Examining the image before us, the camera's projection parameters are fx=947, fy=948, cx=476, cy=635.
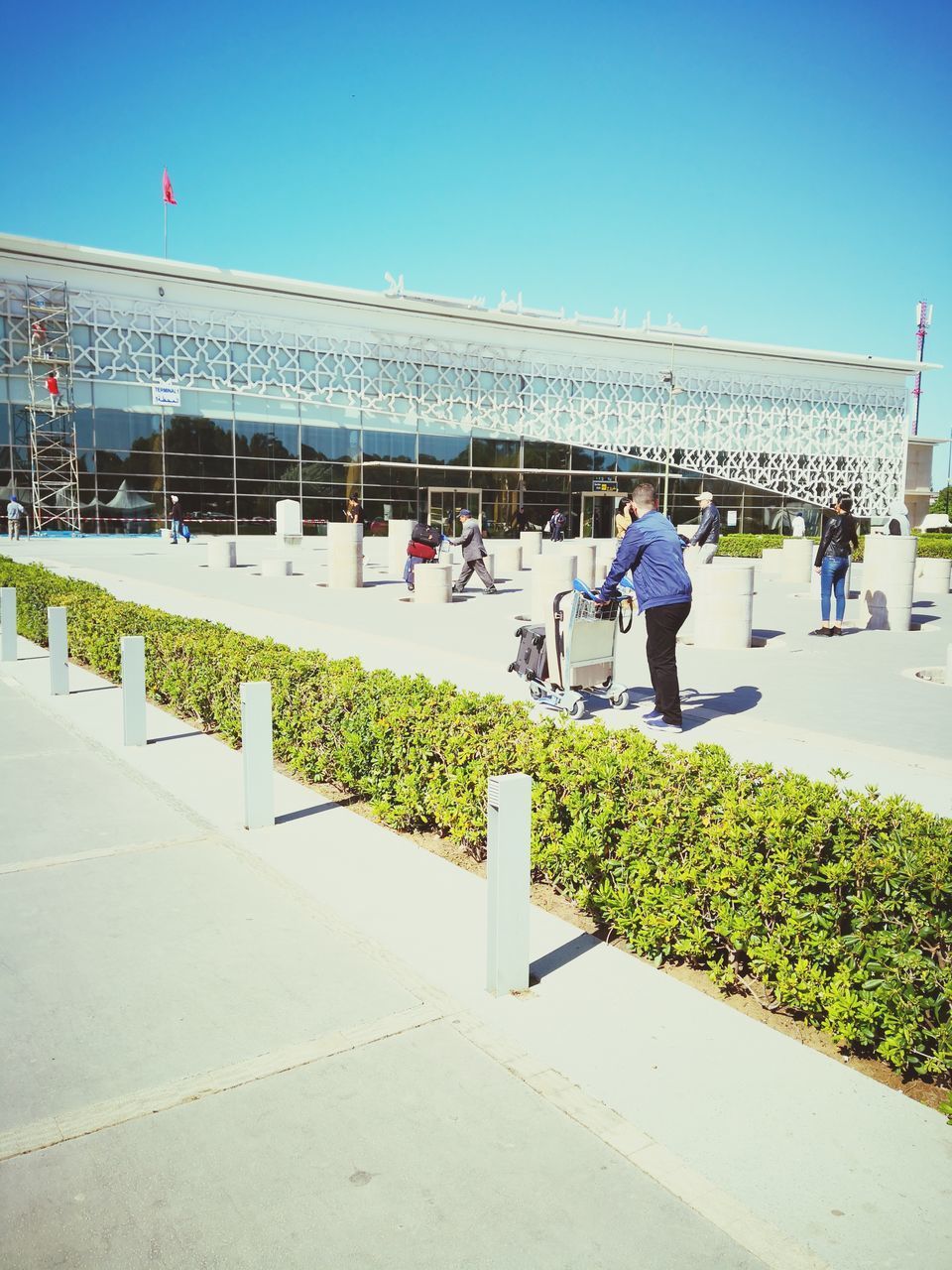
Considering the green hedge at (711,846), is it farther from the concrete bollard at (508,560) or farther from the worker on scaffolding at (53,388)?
the worker on scaffolding at (53,388)

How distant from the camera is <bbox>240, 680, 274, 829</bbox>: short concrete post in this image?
5.71 meters

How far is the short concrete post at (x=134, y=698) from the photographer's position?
7.57 m

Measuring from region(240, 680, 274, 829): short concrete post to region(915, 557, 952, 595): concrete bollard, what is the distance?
20.2 meters

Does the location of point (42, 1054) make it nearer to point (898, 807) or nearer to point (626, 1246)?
point (626, 1246)

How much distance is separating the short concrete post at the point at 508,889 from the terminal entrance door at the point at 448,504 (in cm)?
4370

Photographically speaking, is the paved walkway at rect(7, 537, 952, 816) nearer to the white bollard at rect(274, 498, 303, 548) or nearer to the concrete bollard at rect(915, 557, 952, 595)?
the concrete bollard at rect(915, 557, 952, 595)

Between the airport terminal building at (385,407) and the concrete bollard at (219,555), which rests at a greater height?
the airport terminal building at (385,407)

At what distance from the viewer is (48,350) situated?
3819 cm

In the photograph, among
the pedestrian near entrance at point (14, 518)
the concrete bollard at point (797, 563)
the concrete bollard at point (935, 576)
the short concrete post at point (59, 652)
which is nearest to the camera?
the short concrete post at point (59, 652)

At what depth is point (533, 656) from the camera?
28.7ft

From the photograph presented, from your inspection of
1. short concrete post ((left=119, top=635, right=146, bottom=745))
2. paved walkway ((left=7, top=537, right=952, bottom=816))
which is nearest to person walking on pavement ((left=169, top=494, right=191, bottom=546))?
paved walkway ((left=7, top=537, right=952, bottom=816))

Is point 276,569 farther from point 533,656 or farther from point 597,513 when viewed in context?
point 597,513

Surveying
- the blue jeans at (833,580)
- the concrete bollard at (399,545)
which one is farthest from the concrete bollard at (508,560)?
the blue jeans at (833,580)

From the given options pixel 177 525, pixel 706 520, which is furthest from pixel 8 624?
pixel 177 525
